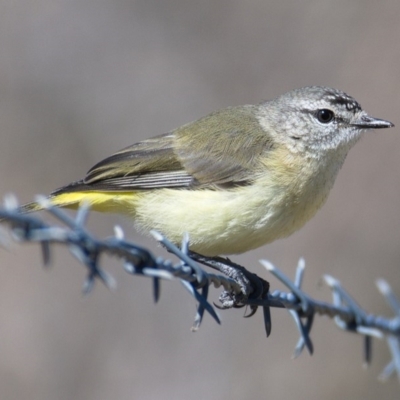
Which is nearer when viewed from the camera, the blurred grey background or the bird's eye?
the bird's eye

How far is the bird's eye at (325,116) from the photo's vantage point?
16.1 ft

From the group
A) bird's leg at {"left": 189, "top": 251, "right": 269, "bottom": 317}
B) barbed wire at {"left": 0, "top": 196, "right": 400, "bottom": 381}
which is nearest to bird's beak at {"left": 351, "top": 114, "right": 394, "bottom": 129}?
bird's leg at {"left": 189, "top": 251, "right": 269, "bottom": 317}

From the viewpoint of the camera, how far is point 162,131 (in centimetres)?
917

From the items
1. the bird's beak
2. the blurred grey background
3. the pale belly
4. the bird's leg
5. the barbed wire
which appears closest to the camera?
the barbed wire

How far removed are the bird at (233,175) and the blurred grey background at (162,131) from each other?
291cm

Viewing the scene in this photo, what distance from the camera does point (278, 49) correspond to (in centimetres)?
943

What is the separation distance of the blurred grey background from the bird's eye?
123 inches

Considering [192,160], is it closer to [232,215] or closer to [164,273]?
[232,215]

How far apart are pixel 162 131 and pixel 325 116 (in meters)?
4.43

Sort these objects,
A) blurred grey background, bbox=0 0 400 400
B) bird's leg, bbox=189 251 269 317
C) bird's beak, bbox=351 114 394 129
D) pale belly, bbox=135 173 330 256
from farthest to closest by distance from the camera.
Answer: blurred grey background, bbox=0 0 400 400, bird's beak, bbox=351 114 394 129, pale belly, bbox=135 173 330 256, bird's leg, bbox=189 251 269 317

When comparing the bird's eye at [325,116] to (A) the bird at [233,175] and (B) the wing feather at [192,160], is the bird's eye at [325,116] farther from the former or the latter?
(B) the wing feather at [192,160]

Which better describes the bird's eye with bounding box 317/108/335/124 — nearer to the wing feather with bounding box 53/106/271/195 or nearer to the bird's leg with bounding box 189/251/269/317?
the wing feather with bounding box 53/106/271/195

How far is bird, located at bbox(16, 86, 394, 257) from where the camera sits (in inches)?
169

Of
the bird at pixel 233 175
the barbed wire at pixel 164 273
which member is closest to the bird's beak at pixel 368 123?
the bird at pixel 233 175
